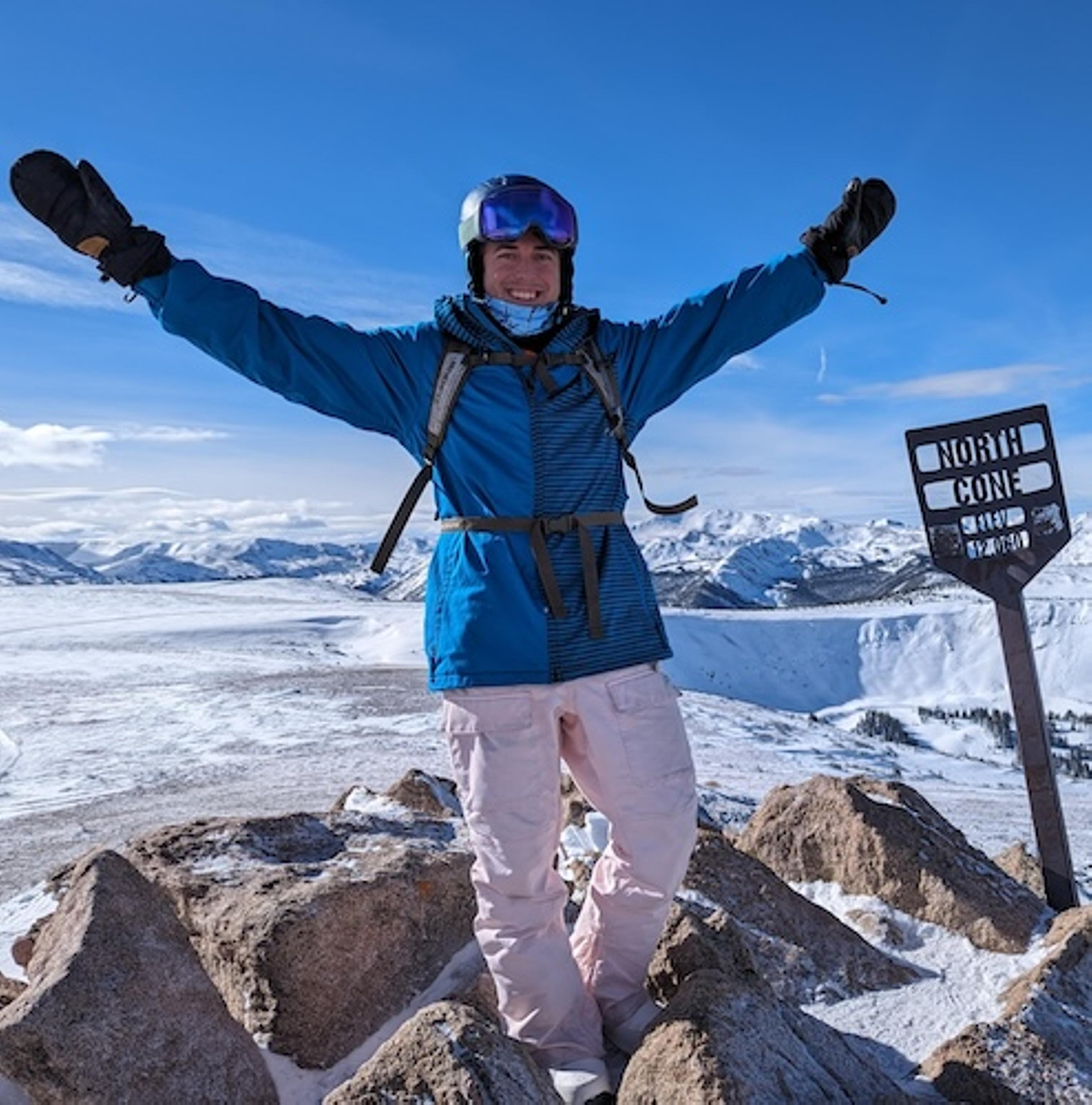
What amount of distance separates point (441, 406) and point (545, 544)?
0.52 meters

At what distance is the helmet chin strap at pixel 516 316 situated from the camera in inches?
123

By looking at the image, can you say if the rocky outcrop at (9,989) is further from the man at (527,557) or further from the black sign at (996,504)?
the black sign at (996,504)

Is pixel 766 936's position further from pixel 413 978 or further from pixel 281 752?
pixel 281 752

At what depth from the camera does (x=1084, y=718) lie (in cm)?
9006

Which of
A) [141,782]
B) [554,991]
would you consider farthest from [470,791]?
[141,782]

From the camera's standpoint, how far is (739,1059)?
8.44 feet

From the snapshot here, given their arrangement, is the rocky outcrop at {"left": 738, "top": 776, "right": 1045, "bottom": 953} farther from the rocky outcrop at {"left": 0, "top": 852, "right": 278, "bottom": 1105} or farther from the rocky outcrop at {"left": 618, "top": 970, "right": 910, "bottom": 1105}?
the rocky outcrop at {"left": 0, "top": 852, "right": 278, "bottom": 1105}

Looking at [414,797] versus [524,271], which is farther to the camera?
[414,797]

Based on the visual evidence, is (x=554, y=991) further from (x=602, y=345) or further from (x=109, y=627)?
(x=109, y=627)

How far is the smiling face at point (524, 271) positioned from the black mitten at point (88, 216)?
953 millimetres

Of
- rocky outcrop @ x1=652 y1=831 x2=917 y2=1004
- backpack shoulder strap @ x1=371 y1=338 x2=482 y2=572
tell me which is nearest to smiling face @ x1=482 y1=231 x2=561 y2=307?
backpack shoulder strap @ x1=371 y1=338 x2=482 y2=572

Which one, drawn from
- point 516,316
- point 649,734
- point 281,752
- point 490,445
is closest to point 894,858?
point 649,734

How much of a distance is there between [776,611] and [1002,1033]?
139 metres

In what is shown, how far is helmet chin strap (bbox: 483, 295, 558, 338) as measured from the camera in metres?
3.11
